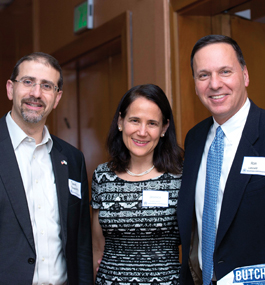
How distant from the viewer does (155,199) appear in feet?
7.80

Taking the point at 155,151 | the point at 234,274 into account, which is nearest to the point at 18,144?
the point at 155,151

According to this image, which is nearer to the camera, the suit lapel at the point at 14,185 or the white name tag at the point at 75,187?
the suit lapel at the point at 14,185

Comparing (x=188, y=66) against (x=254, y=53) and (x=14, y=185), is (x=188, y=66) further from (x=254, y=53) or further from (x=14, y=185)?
(x=14, y=185)

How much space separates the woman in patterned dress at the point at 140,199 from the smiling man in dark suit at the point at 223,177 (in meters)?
0.14

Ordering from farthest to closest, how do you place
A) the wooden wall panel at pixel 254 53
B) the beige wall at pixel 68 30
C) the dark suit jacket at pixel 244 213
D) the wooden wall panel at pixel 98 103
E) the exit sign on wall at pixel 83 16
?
the wooden wall panel at pixel 98 103 < the exit sign on wall at pixel 83 16 < the beige wall at pixel 68 30 < the wooden wall panel at pixel 254 53 < the dark suit jacket at pixel 244 213

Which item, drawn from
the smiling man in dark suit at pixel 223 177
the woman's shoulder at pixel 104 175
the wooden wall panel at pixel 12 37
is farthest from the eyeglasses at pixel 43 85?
the wooden wall panel at pixel 12 37

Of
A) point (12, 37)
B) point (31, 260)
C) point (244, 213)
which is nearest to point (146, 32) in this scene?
point (244, 213)

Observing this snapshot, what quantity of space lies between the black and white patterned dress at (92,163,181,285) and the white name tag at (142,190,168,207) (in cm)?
2

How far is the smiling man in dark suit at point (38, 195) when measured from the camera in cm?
198

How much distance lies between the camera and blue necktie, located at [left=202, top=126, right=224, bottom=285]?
2.02m

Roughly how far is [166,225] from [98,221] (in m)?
0.49

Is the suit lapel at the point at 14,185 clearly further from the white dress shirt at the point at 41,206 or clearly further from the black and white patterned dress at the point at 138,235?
the black and white patterned dress at the point at 138,235

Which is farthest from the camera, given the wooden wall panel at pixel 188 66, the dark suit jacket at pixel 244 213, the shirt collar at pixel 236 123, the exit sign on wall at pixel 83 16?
the exit sign on wall at pixel 83 16

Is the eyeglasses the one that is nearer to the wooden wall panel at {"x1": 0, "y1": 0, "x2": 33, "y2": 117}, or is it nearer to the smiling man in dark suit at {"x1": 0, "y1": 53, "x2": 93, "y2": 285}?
the smiling man in dark suit at {"x1": 0, "y1": 53, "x2": 93, "y2": 285}
